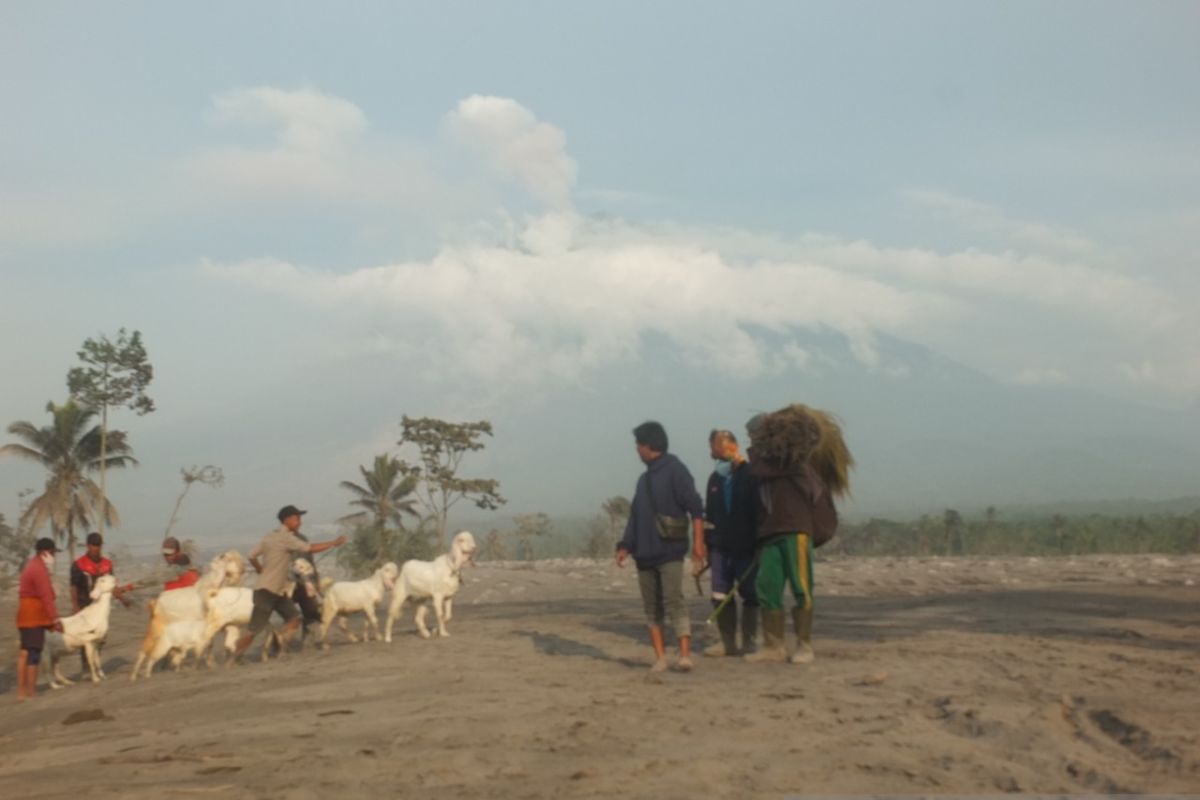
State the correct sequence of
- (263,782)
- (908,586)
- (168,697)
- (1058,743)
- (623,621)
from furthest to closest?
(908,586) < (623,621) < (168,697) < (1058,743) < (263,782)

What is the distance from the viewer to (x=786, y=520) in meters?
10.5

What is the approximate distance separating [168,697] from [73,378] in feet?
105

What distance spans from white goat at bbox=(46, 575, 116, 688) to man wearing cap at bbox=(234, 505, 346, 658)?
1624 mm

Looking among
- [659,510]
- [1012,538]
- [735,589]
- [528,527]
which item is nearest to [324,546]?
[735,589]

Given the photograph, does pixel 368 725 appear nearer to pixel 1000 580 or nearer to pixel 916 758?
pixel 916 758

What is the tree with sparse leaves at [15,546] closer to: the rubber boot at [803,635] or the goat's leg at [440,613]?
the goat's leg at [440,613]

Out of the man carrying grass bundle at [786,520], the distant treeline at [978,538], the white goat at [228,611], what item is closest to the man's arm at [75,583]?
the white goat at [228,611]

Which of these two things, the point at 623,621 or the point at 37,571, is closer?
the point at 37,571

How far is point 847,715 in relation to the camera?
7.61 meters

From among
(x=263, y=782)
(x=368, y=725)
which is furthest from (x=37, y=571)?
(x=263, y=782)

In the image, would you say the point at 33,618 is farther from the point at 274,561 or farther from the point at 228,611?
the point at 274,561

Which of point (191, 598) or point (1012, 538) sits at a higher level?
point (1012, 538)

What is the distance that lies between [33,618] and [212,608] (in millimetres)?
1928

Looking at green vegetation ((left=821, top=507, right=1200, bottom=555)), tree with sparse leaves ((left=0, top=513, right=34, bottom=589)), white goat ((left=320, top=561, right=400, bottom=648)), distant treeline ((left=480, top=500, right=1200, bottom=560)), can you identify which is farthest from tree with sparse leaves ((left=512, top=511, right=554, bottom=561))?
white goat ((left=320, top=561, right=400, bottom=648))
